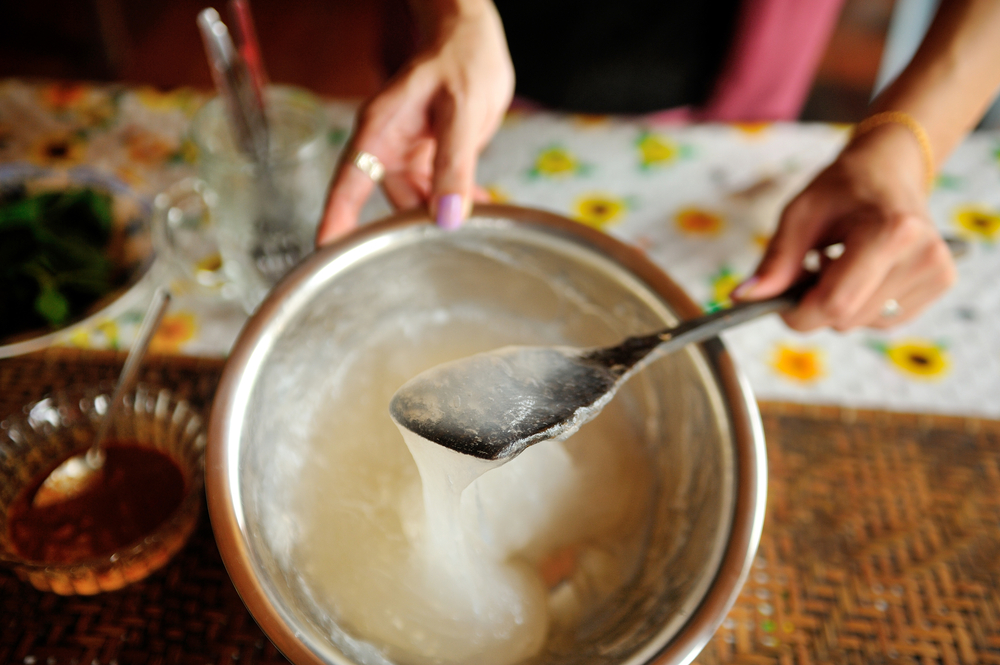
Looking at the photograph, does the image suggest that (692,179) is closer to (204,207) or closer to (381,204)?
(381,204)

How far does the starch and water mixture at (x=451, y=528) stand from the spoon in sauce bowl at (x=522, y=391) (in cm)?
2

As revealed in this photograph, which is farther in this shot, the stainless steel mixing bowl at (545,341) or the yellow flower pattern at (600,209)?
the yellow flower pattern at (600,209)

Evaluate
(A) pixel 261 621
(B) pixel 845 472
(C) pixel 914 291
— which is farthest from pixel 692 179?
(A) pixel 261 621

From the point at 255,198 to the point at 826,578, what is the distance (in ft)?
2.17

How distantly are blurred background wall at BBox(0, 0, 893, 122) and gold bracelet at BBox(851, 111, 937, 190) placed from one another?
1334mm

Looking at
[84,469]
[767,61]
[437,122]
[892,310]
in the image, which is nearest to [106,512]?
[84,469]

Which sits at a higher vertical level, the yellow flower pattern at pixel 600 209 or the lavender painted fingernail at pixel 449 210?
the lavender painted fingernail at pixel 449 210

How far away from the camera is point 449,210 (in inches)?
22.4

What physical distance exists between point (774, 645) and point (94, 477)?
582 millimetres

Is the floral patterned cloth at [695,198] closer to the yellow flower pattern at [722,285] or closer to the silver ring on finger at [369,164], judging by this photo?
the yellow flower pattern at [722,285]

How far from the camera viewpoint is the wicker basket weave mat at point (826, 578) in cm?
53

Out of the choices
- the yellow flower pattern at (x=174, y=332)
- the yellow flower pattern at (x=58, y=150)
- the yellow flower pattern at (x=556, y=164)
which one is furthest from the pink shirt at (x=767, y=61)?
the yellow flower pattern at (x=58, y=150)

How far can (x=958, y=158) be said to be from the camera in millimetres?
888

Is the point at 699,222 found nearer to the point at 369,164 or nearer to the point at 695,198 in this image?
the point at 695,198
